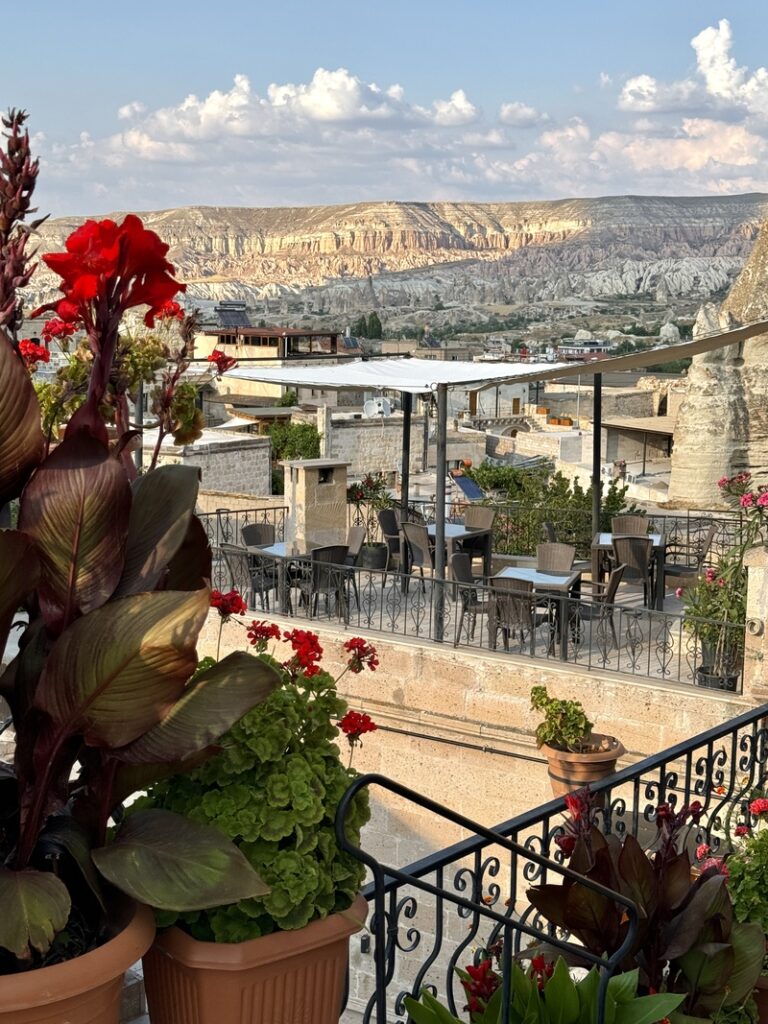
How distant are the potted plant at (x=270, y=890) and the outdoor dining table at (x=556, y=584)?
6762 mm

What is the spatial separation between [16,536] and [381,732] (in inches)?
322

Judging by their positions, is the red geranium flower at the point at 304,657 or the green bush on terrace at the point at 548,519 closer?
the red geranium flower at the point at 304,657

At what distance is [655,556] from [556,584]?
1389mm

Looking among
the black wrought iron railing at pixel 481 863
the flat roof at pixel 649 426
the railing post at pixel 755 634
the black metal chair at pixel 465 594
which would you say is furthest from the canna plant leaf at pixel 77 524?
the flat roof at pixel 649 426

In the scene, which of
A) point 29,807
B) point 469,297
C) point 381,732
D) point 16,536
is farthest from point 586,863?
point 469,297

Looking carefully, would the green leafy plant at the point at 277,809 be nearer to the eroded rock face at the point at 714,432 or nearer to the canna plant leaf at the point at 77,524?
the canna plant leaf at the point at 77,524

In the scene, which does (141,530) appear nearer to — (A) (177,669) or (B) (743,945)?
(A) (177,669)

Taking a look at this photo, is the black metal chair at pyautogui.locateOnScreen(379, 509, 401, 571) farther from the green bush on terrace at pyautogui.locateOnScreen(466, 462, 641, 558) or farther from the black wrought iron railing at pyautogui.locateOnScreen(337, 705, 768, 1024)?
the black wrought iron railing at pyautogui.locateOnScreen(337, 705, 768, 1024)

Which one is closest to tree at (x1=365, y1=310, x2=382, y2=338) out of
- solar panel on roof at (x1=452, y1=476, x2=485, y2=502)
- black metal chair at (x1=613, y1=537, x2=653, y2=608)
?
solar panel on roof at (x1=452, y1=476, x2=485, y2=502)

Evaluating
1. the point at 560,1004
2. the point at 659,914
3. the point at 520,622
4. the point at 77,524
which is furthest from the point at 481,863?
the point at 520,622

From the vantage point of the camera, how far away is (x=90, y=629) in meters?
1.76

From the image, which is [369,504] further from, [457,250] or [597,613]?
[457,250]

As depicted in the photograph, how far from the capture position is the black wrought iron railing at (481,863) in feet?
8.03

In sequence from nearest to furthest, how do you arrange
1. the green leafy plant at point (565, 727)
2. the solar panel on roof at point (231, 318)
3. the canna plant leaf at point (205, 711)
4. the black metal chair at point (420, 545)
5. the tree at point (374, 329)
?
the canna plant leaf at point (205, 711), the green leafy plant at point (565, 727), the black metal chair at point (420, 545), the solar panel on roof at point (231, 318), the tree at point (374, 329)
